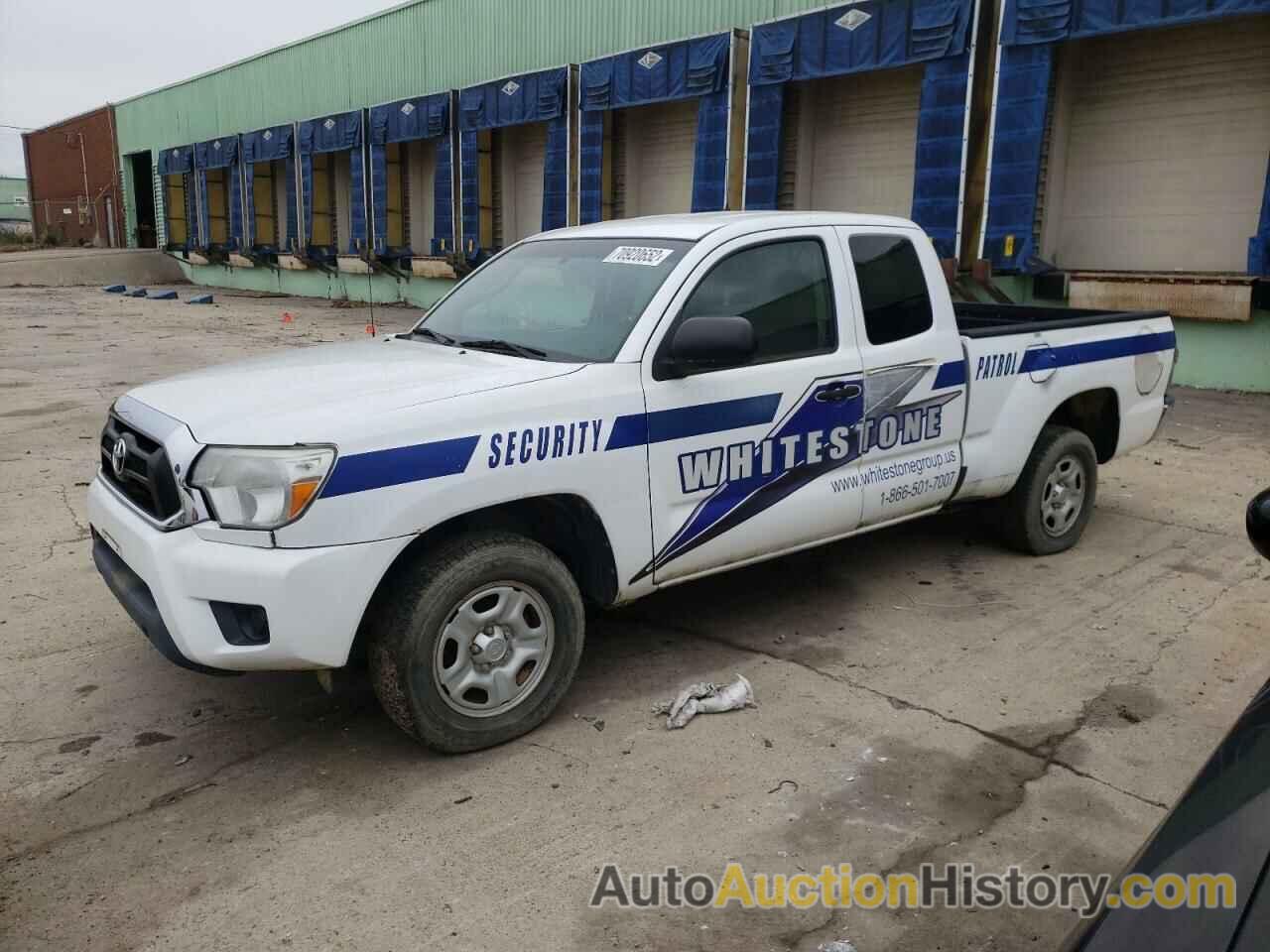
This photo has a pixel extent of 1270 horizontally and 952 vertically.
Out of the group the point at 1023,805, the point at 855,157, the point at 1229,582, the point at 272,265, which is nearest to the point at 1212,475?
the point at 1229,582

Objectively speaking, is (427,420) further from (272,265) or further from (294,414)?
(272,265)

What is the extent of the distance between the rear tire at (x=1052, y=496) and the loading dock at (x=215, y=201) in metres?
32.8

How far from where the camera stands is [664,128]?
20.1 meters

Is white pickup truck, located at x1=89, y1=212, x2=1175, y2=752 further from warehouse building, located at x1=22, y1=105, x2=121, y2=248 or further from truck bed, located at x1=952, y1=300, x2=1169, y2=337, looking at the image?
warehouse building, located at x1=22, y1=105, x2=121, y2=248

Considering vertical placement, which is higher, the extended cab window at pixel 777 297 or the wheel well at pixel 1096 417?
the extended cab window at pixel 777 297

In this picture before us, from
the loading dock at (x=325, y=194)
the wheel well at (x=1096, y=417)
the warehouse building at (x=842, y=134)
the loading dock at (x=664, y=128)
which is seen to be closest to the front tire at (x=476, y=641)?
the wheel well at (x=1096, y=417)

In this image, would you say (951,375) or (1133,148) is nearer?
(951,375)

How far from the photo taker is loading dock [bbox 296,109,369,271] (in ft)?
92.8

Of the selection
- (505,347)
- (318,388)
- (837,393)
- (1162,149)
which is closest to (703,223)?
(837,393)

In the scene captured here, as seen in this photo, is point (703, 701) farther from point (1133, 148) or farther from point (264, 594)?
point (1133, 148)

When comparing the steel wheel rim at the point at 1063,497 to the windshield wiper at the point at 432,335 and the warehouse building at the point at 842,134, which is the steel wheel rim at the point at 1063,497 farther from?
the warehouse building at the point at 842,134

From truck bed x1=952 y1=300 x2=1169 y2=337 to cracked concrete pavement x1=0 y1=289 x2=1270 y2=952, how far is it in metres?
1.31

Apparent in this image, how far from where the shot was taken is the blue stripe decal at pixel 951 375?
4.98 metres

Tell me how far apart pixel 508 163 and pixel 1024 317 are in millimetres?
19051
